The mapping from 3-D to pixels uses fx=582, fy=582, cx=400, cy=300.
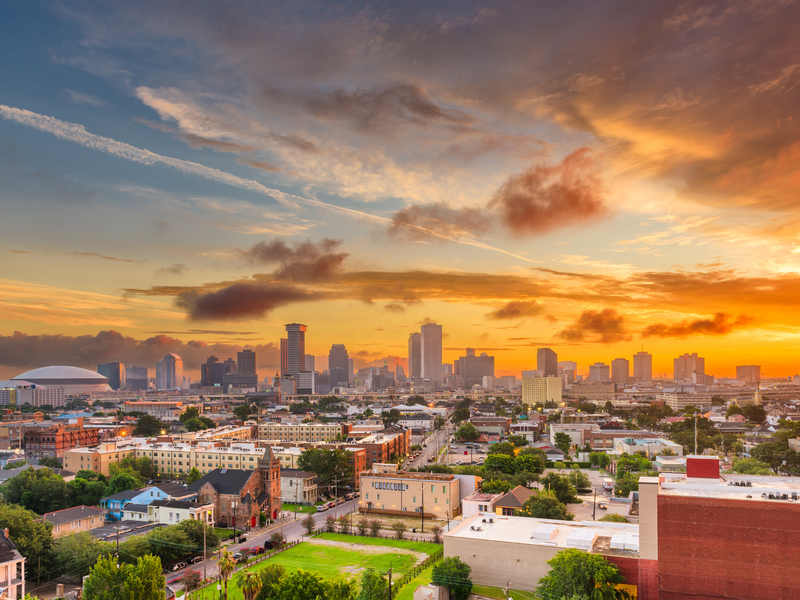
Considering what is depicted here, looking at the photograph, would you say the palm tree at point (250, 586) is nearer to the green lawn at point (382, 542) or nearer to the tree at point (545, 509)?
the green lawn at point (382, 542)

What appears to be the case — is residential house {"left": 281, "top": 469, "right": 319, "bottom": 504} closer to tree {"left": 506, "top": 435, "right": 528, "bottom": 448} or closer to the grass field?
the grass field

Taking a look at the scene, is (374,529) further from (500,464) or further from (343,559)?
(500,464)

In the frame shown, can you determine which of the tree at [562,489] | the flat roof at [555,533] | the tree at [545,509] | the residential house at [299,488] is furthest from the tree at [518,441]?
the flat roof at [555,533]

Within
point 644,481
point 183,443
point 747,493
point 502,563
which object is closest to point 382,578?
point 502,563

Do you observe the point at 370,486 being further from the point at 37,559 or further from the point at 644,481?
the point at 644,481

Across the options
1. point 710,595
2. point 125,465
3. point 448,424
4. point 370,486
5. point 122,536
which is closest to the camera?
point 710,595

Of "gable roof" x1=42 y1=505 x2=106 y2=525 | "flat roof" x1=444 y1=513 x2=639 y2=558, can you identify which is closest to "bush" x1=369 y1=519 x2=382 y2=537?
"flat roof" x1=444 y1=513 x2=639 y2=558

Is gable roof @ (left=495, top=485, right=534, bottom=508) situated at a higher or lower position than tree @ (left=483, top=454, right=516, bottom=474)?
higher

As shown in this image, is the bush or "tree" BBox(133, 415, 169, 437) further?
"tree" BBox(133, 415, 169, 437)
